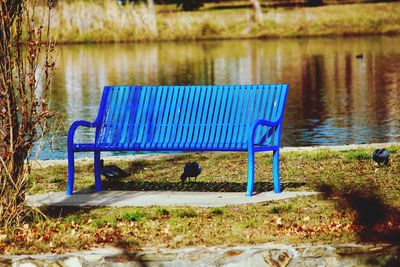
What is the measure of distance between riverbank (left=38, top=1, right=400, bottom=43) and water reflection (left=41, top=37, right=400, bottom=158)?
765 mm

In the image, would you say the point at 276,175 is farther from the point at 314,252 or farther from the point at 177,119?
the point at 314,252

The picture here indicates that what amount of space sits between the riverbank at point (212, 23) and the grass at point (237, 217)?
37895mm

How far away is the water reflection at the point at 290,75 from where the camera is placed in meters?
20.2

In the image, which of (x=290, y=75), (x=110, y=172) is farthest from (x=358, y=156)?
(x=290, y=75)

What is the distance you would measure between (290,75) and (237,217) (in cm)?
2414

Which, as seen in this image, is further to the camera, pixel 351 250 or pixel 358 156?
pixel 358 156

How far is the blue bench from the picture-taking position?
11.2 metres

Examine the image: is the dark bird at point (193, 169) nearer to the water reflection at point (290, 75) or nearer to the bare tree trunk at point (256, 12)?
the water reflection at point (290, 75)

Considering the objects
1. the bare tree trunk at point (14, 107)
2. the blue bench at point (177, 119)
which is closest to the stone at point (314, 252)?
the bare tree trunk at point (14, 107)

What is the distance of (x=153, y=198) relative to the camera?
1077cm

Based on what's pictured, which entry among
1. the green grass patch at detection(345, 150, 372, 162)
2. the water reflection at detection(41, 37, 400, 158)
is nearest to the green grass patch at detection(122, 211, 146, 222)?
the water reflection at detection(41, 37, 400, 158)

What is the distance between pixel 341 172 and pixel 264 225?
10.4 feet

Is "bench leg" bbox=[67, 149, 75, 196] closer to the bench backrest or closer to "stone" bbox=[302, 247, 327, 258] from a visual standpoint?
the bench backrest

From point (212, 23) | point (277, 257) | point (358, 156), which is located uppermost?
point (212, 23)
